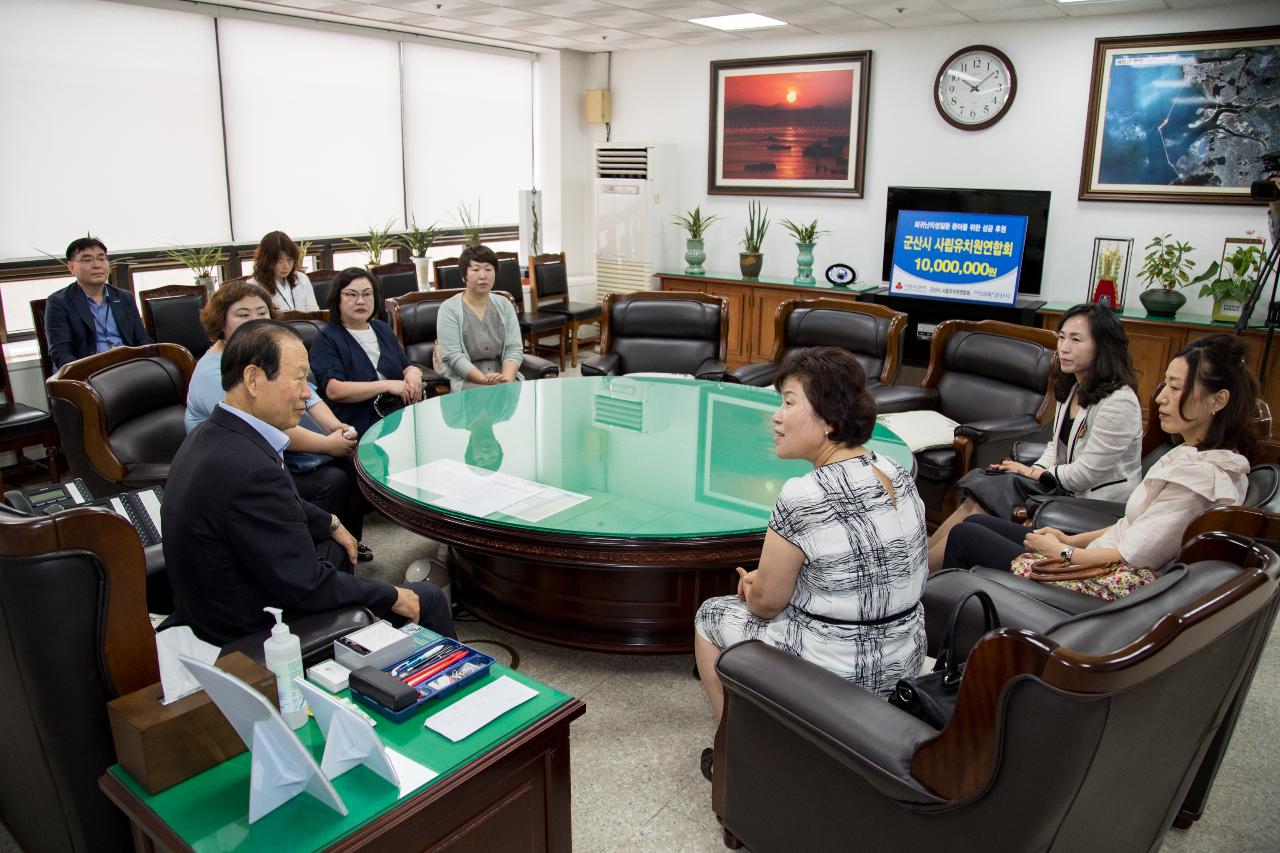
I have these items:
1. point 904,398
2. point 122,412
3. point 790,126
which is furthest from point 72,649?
point 790,126

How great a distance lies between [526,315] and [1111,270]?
13.8 ft

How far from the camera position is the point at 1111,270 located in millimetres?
5695

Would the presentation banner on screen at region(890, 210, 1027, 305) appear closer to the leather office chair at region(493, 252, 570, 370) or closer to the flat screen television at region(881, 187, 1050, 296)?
the flat screen television at region(881, 187, 1050, 296)

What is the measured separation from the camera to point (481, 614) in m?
2.98

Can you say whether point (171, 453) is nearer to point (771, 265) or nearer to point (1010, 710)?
point (1010, 710)

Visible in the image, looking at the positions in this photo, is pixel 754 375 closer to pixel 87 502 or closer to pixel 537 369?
pixel 537 369

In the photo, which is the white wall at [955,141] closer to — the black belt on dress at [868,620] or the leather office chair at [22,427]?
the black belt on dress at [868,620]

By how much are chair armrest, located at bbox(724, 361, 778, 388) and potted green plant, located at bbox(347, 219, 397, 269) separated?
137 inches

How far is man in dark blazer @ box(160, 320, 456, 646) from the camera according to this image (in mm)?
1778

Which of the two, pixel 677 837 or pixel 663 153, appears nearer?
pixel 677 837

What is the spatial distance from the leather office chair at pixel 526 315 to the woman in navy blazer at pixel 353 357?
2.79m

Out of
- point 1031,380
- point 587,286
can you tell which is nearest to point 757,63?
point 587,286

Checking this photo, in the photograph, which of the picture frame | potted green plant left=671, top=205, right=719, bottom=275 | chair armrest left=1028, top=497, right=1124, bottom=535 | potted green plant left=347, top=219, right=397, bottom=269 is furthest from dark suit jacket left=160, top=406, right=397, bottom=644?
potted green plant left=671, top=205, right=719, bottom=275

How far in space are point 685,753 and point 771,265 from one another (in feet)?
18.5
